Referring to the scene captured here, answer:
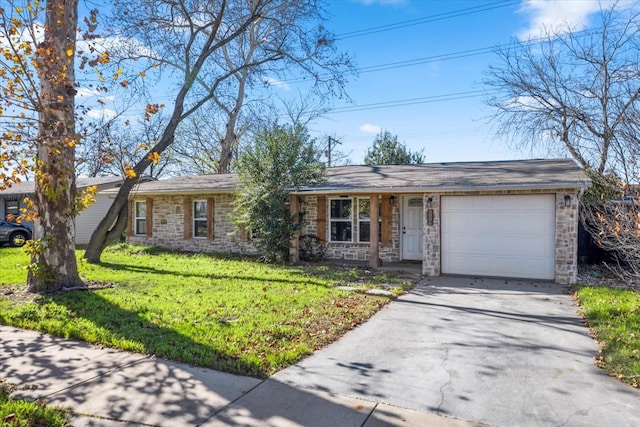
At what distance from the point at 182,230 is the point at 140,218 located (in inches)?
114

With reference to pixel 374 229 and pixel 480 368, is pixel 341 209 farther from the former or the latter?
pixel 480 368

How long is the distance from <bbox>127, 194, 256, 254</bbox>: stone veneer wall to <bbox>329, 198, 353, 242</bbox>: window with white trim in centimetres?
315

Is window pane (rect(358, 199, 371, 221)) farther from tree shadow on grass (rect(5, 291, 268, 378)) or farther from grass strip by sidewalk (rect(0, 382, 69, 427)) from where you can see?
grass strip by sidewalk (rect(0, 382, 69, 427))

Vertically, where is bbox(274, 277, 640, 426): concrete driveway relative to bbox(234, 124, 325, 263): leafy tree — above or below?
below

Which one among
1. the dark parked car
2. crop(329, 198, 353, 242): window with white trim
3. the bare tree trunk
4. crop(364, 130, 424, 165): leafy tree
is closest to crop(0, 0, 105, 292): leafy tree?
the bare tree trunk

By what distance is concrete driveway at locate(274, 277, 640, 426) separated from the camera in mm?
3705

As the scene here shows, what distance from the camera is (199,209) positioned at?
1645 centimetres

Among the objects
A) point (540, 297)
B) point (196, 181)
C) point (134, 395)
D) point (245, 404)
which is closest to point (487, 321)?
point (540, 297)

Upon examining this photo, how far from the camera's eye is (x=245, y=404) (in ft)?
12.2

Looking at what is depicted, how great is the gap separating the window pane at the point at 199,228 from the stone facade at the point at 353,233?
260 mm

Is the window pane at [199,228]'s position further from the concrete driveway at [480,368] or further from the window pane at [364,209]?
the concrete driveway at [480,368]

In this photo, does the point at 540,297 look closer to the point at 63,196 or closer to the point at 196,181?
the point at 63,196

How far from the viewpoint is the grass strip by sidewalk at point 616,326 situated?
457 cm

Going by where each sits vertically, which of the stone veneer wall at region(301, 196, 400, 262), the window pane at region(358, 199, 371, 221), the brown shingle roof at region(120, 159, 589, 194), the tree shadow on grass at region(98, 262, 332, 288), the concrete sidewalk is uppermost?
the brown shingle roof at region(120, 159, 589, 194)
